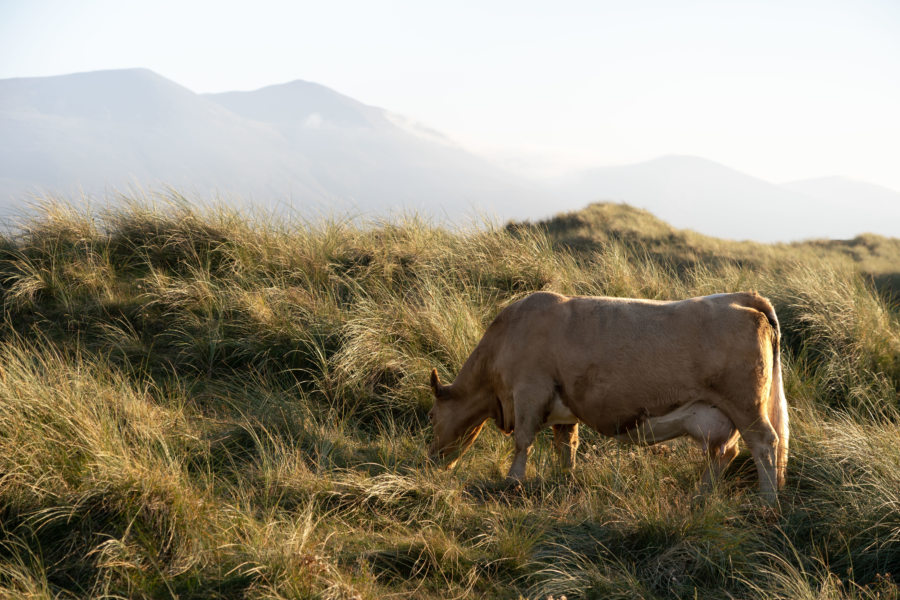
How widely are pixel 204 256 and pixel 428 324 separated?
373 centimetres

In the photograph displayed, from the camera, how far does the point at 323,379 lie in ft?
22.1

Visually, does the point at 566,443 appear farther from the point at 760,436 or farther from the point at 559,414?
the point at 760,436

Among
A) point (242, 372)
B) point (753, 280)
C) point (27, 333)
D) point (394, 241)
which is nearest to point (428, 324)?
point (242, 372)

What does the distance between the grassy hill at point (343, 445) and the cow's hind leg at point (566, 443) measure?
4.6 inches

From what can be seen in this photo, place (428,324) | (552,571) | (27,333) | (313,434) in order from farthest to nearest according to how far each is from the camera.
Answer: (27,333), (428,324), (313,434), (552,571)

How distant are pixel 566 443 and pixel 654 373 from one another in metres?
1.23

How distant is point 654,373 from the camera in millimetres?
Answer: 4656

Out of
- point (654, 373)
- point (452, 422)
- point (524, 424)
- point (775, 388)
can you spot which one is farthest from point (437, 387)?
point (775, 388)

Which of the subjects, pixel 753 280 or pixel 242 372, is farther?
pixel 753 280

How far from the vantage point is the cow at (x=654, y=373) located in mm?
4578

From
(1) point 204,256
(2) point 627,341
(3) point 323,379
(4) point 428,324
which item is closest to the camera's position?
(2) point 627,341

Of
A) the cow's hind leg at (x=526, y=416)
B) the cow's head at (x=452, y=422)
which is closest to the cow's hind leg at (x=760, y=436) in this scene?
the cow's hind leg at (x=526, y=416)

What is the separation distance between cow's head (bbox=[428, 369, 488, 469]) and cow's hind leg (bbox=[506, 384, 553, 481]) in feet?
1.84

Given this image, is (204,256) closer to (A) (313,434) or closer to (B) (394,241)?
(B) (394,241)
